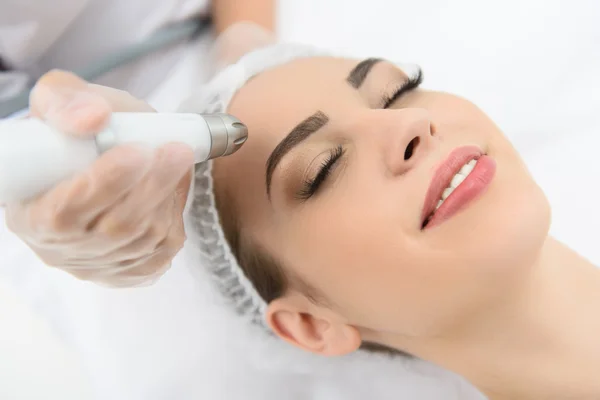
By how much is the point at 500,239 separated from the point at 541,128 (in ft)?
2.59

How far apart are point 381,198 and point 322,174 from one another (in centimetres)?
9

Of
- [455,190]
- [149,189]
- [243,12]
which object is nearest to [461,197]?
[455,190]

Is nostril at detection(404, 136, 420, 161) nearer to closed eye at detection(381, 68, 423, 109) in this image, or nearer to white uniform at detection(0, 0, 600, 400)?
closed eye at detection(381, 68, 423, 109)

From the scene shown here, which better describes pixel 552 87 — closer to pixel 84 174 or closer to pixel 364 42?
pixel 364 42

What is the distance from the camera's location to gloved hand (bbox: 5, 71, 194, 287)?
51 centimetres

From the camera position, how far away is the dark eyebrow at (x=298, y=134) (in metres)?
0.73

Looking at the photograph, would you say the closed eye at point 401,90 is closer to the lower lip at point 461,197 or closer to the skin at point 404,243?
the skin at point 404,243

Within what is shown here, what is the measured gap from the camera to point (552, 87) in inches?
53.9

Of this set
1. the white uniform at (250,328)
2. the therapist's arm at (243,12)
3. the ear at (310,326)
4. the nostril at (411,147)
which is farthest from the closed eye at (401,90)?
the therapist's arm at (243,12)

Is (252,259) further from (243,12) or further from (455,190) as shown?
(243,12)

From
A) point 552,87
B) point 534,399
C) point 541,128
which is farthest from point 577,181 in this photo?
point 534,399

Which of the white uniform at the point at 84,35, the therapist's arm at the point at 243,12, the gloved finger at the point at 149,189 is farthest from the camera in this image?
the therapist's arm at the point at 243,12

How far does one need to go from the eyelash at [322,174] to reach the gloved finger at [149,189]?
0.65 feet

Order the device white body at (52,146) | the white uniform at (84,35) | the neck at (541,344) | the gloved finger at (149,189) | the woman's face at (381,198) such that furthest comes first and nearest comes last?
the white uniform at (84,35), the neck at (541,344), the woman's face at (381,198), the gloved finger at (149,189), the device white body at (52,146)
